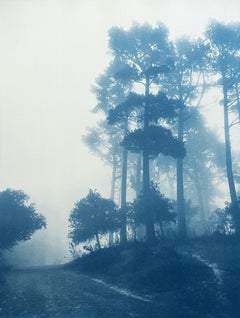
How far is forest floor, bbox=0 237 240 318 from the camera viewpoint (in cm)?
761

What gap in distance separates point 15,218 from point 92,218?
7.46m

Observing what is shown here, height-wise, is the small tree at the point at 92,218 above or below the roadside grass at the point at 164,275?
above

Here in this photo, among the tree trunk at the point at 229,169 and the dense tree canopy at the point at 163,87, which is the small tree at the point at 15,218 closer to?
the dense tree canopy at the point at 163,87

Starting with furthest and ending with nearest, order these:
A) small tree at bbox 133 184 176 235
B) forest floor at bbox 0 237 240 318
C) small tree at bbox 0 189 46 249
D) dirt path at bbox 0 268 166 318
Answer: small tree at bbox 0 189 46 249, small tree at bbox 133 184 176 235, forest floor at bbox 0 237 240 318, dirt path at bbox 0 268 166 318

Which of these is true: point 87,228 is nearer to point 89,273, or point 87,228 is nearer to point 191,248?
point 89,273

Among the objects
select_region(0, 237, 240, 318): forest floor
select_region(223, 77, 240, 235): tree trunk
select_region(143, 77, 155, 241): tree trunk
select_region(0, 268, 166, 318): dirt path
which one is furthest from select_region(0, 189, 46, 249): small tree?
select_region(223, 77, 240, 235): tree trunk

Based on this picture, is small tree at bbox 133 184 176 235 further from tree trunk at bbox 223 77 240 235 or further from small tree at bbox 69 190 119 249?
tree trunk at bbox 223 77 240 235

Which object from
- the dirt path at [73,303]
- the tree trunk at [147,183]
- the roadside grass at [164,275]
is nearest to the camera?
the dirt path at [73,303]

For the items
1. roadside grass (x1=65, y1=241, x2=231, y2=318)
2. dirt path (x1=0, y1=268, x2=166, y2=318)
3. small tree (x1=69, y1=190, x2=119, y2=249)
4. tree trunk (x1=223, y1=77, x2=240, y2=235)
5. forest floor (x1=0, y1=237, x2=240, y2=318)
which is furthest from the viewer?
small tree (x1=69, y1=190, x2=119, y2=249)


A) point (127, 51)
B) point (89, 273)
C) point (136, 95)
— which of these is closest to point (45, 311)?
point (89, 273)

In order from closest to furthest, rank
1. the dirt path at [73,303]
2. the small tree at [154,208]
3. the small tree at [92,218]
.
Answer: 1. the dirt path at [73,303]
2. the small tree at [154,208]
3. the small tree at [92,218]

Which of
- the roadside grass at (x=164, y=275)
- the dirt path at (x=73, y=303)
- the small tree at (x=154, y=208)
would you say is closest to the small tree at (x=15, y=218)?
the roadside grass at (x=164, y=275)

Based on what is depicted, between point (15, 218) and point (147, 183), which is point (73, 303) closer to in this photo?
point (147, 183)

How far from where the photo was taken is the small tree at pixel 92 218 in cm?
2085
